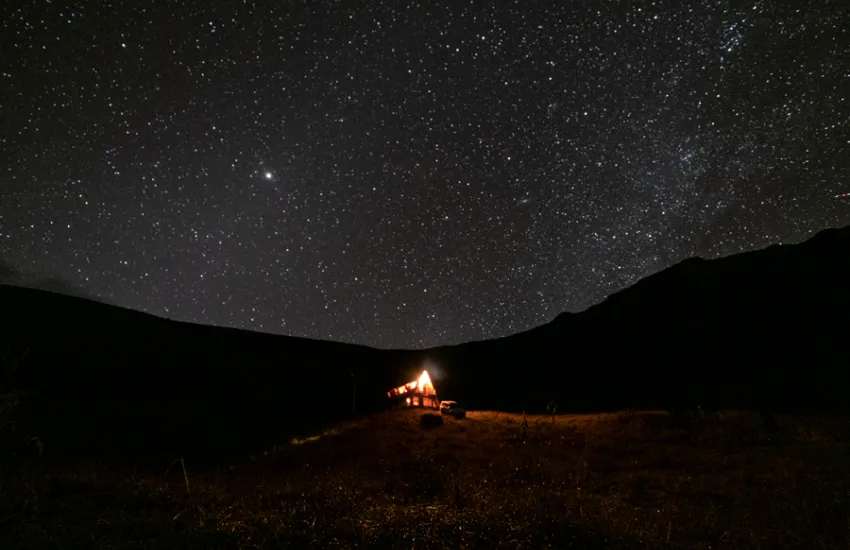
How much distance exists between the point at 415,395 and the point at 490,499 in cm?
1813

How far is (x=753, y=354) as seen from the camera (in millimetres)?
19281

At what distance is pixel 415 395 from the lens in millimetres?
22891

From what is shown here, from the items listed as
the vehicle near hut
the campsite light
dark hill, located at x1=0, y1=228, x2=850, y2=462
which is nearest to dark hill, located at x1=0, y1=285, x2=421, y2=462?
dark hill, located at x1=0, y1=228, x2=850, y2=462

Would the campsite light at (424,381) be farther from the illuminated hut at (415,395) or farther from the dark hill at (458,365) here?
the dark hill at (458,365)

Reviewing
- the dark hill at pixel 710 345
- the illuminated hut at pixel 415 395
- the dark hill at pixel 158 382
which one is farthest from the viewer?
the illuminated hut at pixel 415 395

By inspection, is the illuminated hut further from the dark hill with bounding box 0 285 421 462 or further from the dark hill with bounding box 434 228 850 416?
the dark hill with bounding box 434 228 850 416

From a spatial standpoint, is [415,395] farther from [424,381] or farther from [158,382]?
[158,382]

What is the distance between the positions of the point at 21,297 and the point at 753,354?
44.0 m

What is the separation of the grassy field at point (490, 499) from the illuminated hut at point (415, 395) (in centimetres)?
1117

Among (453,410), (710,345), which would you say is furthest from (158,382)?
(710,345)

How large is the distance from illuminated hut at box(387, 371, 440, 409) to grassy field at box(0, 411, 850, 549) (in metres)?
11.2

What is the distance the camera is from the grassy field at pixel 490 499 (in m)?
3.38

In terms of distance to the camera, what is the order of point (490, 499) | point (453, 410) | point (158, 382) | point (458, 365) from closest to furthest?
point (490, 499) → point (453, 410) → point (158, 382) → point (458, 365)

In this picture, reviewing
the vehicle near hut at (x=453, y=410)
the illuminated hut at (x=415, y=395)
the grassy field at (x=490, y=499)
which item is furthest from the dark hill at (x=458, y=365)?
the grassy field at (x=490, y=499)
